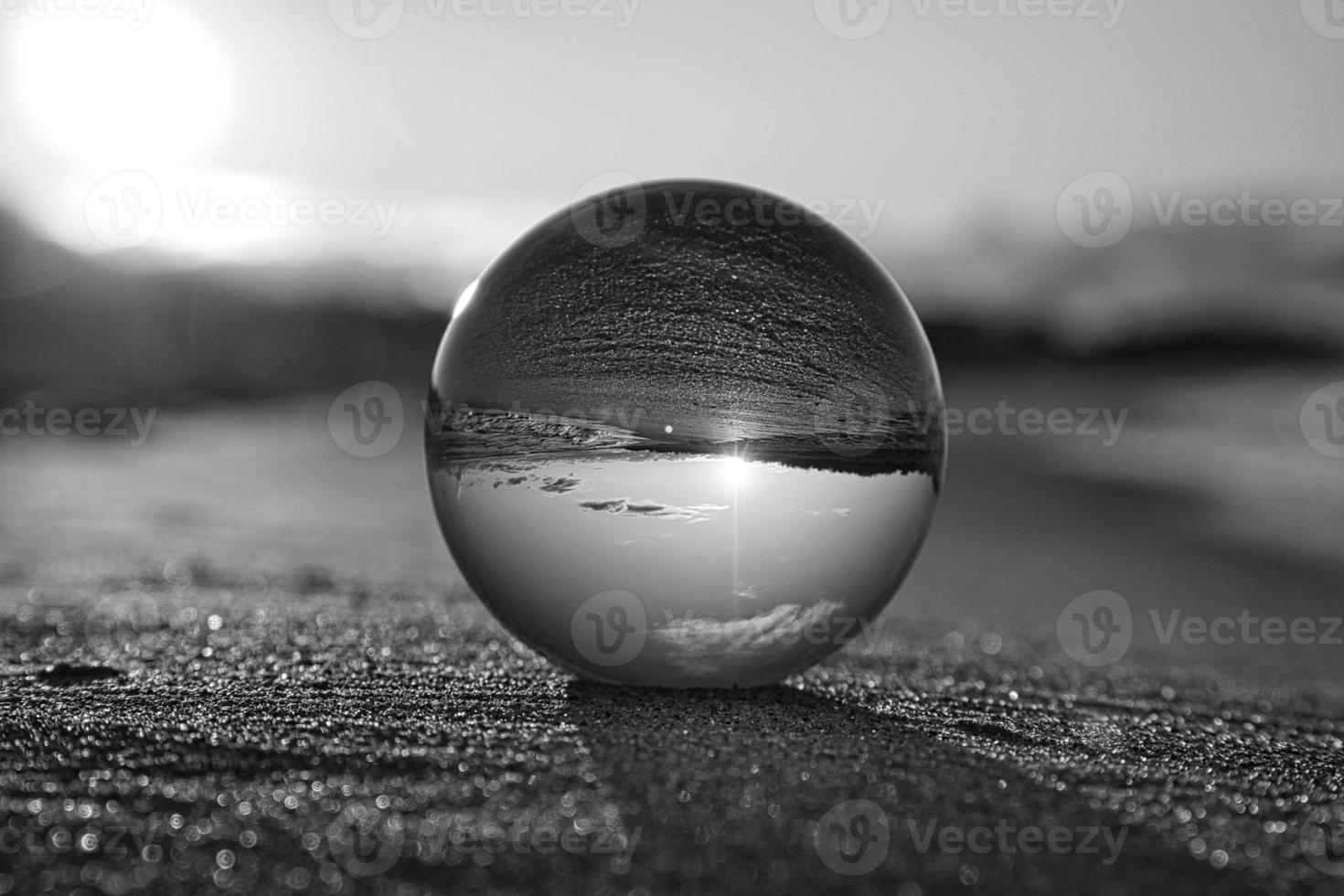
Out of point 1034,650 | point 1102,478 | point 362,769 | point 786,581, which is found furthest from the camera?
point 1102,478

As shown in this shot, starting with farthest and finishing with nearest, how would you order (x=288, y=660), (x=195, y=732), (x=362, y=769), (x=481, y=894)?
(x=288, y=660) → (x=195, y=732) → (x=362, y=769) → (x=481, y=894)

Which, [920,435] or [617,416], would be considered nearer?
[617,416]

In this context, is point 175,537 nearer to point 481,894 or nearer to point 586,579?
point 586,579

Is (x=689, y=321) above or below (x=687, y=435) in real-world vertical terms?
above

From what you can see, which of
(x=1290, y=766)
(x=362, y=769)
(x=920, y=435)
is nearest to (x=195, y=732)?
(x=362, y=769)

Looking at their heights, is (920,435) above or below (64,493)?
above
